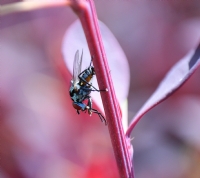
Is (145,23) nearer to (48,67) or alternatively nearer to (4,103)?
(48,67)

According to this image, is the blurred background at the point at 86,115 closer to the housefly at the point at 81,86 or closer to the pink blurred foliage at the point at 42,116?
the pink blurred foliage at the point at 42,116

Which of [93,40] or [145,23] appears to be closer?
[93,40]

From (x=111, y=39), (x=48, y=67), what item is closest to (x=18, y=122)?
(x=48, y=67)

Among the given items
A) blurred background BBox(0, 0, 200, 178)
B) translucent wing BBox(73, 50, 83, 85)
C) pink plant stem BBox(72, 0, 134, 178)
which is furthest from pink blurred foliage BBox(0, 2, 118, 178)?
pink plant stem BBox(72, 0, 134, 178)

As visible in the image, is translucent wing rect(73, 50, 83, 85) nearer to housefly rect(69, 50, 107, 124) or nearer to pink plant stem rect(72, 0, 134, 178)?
housefly rect(69, 50, 107, 124)

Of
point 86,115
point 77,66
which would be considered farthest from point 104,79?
point 86,115

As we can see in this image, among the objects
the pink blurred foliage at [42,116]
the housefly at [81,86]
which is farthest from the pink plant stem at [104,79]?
the pink blurred foliage at [42,116]
